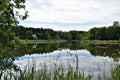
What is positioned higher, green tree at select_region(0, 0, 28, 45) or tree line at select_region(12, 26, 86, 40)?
green tree at select_region(0, 0, 28, 45)

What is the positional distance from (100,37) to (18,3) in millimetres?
123675

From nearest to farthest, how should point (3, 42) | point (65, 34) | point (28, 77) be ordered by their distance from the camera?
point (28, 77) < point (3, 42) < point (65, 34)

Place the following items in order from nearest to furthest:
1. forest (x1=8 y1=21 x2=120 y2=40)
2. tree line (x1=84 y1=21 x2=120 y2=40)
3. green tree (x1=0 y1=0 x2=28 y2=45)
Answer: green tree (x1=0 y1=0 x2=28 y2=45)
tree line (x1=84 y1=21 x2=120 y2=40)
forest (x1=8 y1=21 x2=120 y2=40)

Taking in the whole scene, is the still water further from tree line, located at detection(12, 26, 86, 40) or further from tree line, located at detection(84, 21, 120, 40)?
tree line, located at detection(12, 26, 86, 40)

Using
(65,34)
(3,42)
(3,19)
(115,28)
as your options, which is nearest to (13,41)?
(3,42)

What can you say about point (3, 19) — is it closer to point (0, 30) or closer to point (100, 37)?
point (0, 30)

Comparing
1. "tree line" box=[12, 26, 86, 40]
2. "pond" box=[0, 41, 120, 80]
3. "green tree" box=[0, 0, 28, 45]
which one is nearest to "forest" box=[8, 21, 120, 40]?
"tree line" box=[12, 26, 86, 40]

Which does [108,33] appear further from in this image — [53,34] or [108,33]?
[53,34]

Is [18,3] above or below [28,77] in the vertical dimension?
above

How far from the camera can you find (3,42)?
9188 millimetres

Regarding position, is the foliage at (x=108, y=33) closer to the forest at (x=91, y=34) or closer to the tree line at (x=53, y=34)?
the forest at (x=91, y=34)

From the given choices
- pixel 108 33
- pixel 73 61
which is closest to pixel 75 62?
pixel 73 61

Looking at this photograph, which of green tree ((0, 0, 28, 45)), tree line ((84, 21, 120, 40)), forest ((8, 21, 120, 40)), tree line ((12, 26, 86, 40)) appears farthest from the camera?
tree line ((12, 26, 86, 40))

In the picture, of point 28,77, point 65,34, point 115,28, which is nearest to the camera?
point 28,77
